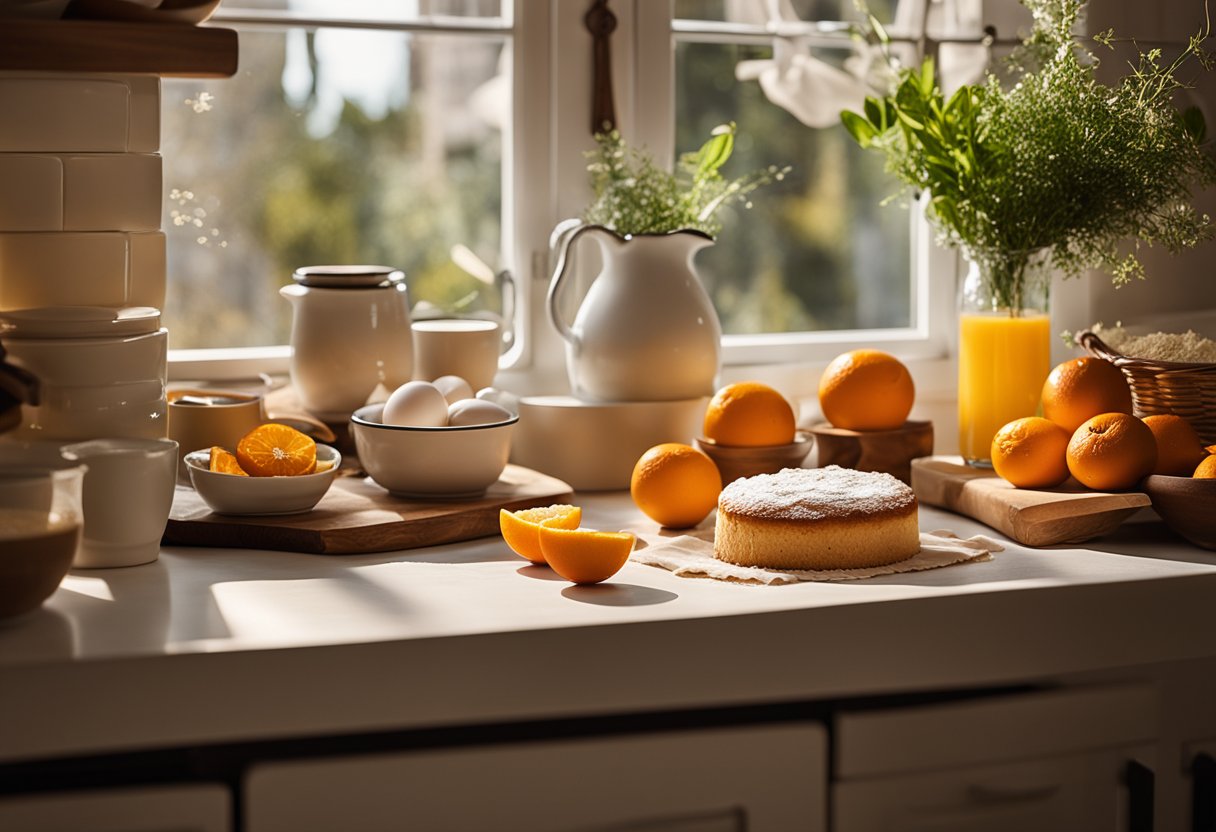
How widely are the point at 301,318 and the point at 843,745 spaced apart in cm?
82

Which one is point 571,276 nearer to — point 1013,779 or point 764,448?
point 764,448

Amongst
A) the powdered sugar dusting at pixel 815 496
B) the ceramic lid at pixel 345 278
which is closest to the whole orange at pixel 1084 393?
the powdered sugar dusting at pixel 815 496

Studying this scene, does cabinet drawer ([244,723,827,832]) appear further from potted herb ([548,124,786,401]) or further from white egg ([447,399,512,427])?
potted herb ([548,124,786,401])

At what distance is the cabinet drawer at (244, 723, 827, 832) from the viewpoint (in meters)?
0.99

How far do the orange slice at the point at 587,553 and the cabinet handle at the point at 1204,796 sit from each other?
59cm

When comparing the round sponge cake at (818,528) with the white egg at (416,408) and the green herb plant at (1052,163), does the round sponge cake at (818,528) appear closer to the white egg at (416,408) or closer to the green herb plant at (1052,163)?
the white egg at (416,408)

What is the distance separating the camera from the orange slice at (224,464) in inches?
52.1

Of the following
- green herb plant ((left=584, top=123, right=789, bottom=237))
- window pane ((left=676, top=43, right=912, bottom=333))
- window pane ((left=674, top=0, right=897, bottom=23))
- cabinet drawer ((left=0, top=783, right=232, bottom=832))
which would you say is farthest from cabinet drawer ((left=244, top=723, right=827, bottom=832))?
window pane ((left=674, top=0, right=897, bottom=23))

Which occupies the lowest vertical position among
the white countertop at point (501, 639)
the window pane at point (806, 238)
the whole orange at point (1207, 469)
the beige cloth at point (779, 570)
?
the white countertop at point (501, 639)

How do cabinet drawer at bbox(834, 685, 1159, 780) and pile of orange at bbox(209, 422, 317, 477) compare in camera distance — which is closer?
cabinet drawer at bbox(834, 685, 1159, 780)

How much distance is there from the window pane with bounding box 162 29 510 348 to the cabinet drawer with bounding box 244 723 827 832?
91 cm

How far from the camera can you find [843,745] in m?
1.10

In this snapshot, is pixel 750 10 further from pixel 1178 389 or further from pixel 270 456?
pixel 270 456

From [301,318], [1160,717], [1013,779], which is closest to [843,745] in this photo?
[1013,779]
